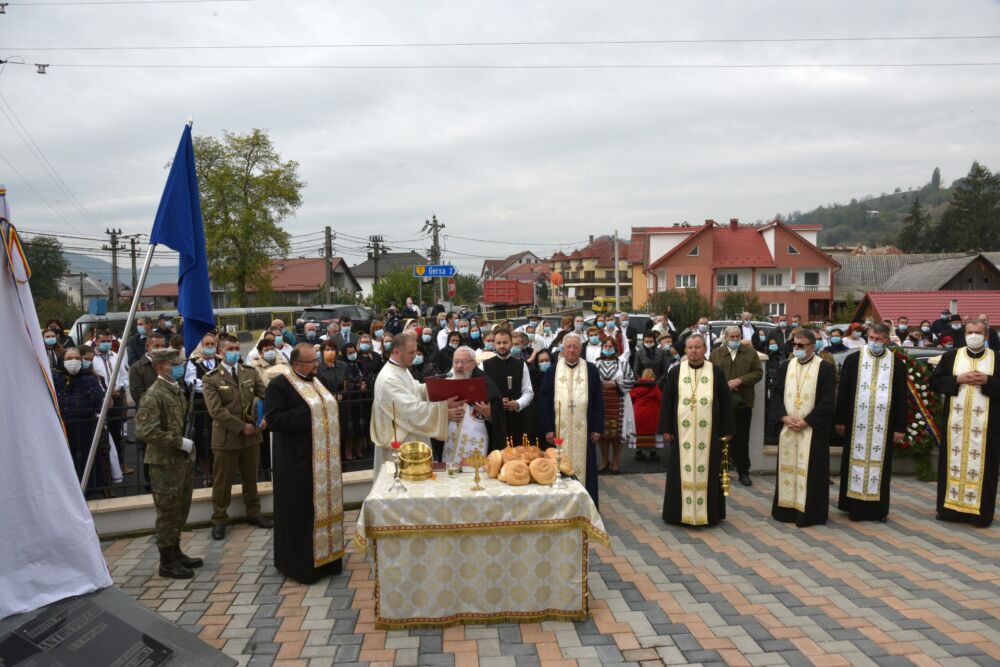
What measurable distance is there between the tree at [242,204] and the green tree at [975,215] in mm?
62780

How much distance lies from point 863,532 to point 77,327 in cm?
2106

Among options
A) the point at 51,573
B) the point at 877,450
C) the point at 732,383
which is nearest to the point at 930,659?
the point at 877,450

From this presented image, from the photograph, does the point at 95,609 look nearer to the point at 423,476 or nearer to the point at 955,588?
the point at 423,476

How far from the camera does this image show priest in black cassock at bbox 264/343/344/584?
507cm

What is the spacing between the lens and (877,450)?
659 centimetres

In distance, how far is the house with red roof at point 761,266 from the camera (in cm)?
4875

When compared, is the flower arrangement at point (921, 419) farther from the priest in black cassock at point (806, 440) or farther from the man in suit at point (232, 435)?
the man in suit at point (232, 435)

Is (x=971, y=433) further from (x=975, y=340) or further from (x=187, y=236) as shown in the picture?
(x=187, y=236)

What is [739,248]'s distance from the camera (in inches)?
1980

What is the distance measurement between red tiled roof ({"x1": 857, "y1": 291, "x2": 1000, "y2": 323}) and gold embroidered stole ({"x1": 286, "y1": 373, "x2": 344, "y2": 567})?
2789 centimetres

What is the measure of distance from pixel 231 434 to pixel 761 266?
4835 centimetres

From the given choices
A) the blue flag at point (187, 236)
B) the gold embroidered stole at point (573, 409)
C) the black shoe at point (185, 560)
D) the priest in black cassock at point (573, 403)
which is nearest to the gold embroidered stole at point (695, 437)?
the priest in black cassock at point (573, 403)

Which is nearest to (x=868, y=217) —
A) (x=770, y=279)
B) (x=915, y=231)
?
(x=915, y=231)

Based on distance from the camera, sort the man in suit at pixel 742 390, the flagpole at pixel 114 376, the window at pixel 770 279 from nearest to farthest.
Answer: the flagpole at pixel 114 376 → the man in suit at pixel 742 390 → the window at pixel 770 279
